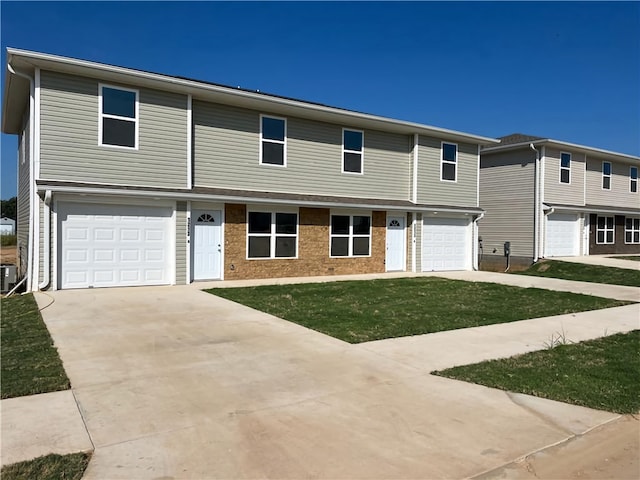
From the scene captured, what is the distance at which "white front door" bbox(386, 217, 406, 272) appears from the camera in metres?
18.0

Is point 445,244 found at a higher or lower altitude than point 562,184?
lower

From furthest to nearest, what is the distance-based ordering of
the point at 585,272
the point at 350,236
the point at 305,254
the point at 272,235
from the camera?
the point at 585,272 < the point at 350,236 < the point at 305,254 < the point at 272,235

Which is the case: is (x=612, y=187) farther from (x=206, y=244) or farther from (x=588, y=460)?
(x=588, y=460)

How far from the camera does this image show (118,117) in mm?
12438

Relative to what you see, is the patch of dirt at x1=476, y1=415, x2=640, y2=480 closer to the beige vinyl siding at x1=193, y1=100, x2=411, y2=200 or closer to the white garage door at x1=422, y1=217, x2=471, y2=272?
the beige vinyl siding at x1=193, y1=100, x2=411, y2=200

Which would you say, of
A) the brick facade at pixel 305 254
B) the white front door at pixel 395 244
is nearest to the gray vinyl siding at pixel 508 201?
the white front door at pixel 395 244

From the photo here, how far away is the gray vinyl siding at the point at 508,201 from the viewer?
76.2 ft

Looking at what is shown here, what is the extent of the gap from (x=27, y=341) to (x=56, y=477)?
14.6 ft

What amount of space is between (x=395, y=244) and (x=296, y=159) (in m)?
5.29

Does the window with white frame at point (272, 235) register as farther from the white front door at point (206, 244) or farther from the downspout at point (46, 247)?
the downspout at point (46, 247)

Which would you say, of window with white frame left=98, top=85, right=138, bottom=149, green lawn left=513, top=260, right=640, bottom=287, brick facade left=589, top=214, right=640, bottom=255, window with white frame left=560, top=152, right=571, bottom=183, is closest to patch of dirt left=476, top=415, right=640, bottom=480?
window with white frame left=98, top=85, right=138, bottom=149

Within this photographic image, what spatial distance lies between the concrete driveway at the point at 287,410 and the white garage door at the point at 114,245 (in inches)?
192

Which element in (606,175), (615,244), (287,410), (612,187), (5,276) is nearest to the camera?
(287,410)

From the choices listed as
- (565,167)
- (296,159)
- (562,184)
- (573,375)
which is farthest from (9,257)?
(565,167)
